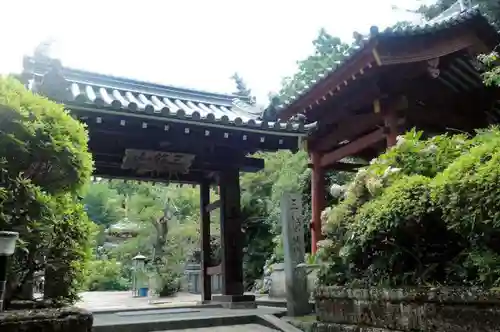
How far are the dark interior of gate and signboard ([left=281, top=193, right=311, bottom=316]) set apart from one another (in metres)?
1.31

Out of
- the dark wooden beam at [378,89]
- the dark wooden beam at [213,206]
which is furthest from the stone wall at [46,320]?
the dark wooden beam at [378,89]

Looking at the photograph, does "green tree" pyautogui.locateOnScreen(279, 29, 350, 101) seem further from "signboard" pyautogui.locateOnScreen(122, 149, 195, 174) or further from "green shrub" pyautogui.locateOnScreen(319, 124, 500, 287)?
"green shrub" pyautogui.locateOnScreen(319, 124, 500, 287)

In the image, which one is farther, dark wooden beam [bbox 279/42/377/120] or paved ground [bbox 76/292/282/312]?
paved ground [bbox 76/292/282/312]

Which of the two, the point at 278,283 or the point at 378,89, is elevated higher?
the point at 378,89

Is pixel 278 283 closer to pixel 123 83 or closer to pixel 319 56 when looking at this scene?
pixel 123 83

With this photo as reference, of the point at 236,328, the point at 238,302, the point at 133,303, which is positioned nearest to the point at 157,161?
the point at 238,302

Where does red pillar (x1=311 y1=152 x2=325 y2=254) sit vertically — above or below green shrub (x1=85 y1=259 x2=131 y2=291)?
above

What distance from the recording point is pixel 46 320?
3.40m

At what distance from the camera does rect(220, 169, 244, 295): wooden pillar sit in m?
7.49

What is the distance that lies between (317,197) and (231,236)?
300cm

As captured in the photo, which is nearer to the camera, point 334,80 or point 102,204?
point 334,80

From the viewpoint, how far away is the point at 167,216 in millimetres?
18703

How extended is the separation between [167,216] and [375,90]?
1272cm

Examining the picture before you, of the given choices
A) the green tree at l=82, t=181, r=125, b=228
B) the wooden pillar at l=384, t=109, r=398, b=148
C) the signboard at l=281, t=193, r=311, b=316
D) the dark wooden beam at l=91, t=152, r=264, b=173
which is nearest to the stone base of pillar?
the signboard at l=281, t=193, r=311, b=316
